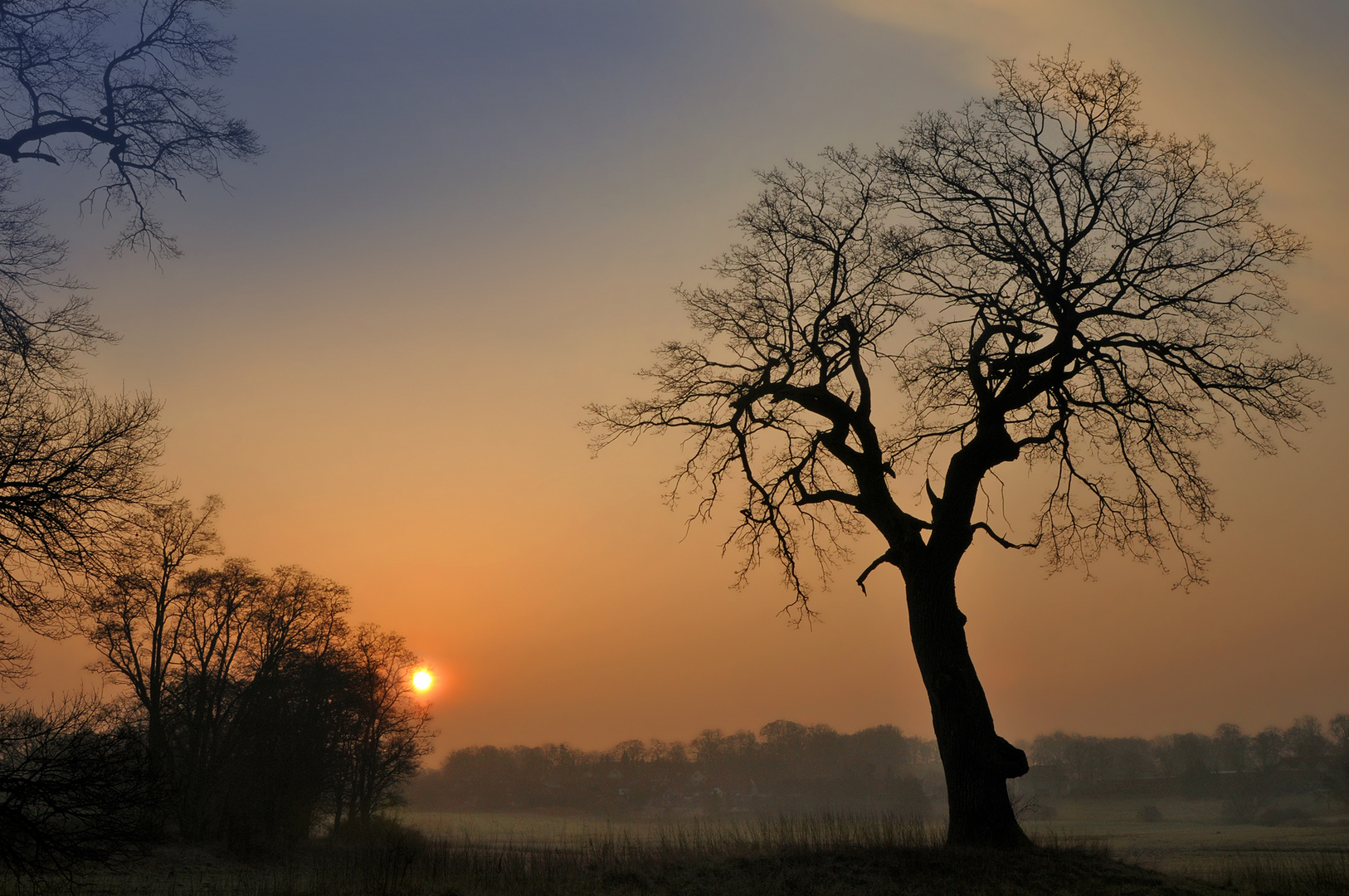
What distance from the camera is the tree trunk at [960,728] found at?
11.1m

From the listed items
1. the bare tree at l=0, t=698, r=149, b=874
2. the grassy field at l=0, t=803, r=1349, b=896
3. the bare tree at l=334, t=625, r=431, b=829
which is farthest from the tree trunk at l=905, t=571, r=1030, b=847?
the bare tree at l=334, t=625, r=431, b=829

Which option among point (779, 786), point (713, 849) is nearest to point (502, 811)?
point (779, 786)

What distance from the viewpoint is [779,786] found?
74000mm

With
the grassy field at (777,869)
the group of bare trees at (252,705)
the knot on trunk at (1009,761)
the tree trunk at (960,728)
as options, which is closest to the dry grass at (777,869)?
the grassy field at (777,869)

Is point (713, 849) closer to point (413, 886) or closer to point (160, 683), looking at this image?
point (413, 886)

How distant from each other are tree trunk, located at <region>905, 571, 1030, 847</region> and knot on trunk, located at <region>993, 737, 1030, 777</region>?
0.5 inches

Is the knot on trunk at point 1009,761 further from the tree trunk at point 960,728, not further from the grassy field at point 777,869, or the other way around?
the grassy field at point 777,869

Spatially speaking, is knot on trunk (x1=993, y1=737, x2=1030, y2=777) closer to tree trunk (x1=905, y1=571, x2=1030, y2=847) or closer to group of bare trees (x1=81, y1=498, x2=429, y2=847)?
tree trunk (x1=905, y1=571, x2=1030, y2=847)

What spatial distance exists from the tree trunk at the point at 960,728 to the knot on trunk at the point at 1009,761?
12 mm

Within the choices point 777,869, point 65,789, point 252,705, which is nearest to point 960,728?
point 777,869

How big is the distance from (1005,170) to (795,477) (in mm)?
6135

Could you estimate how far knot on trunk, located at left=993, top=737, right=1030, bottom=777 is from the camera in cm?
1117

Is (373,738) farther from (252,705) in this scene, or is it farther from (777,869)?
(777,869)

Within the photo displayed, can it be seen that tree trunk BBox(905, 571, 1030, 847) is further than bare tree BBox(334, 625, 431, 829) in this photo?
No
